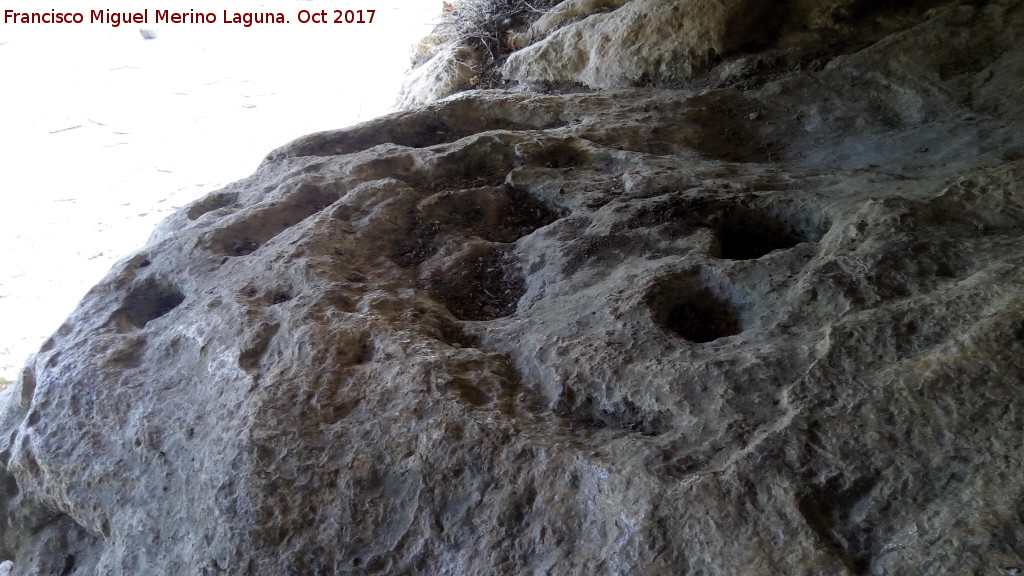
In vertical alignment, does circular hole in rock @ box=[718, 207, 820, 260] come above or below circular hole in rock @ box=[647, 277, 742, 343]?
above

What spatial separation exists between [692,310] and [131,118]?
36.7ft

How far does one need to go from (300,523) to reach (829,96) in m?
2.68

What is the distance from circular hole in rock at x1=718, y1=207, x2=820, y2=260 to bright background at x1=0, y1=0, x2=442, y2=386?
7469mm

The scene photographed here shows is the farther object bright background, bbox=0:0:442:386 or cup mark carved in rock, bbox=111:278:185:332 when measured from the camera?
bright background, bbox=0:0:442:386

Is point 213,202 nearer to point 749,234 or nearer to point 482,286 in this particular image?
point 482,286

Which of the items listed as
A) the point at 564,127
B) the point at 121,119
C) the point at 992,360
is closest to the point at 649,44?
the point at 564,127

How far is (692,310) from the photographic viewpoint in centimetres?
181

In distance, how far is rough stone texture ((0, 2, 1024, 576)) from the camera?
3.95 feet

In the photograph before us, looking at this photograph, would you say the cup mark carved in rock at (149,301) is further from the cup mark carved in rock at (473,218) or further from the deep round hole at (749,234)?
the deep round hole at (749,234)

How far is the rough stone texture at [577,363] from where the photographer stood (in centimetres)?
120

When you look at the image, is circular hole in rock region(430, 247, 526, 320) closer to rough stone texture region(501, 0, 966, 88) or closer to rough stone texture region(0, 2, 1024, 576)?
rough stone texture region(0, 2, 1024, 576)

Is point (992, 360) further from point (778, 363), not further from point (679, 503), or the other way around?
point (679, 503)

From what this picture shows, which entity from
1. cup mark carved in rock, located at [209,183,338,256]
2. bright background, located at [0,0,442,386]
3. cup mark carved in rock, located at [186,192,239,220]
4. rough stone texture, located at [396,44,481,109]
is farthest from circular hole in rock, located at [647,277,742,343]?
bright background, located at [0,0,442,386]

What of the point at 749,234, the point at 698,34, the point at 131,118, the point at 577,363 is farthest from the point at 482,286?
the point at 131,118
